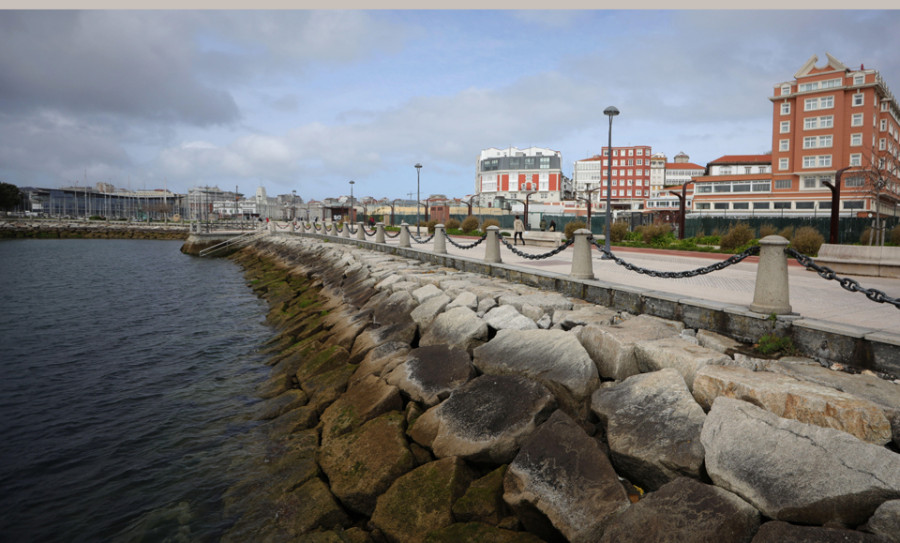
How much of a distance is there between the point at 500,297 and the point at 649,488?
4.15 metres

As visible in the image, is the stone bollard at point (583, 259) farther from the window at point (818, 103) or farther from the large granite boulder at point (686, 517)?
the window at point (818, 103)

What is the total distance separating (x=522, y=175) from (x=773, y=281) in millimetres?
106658

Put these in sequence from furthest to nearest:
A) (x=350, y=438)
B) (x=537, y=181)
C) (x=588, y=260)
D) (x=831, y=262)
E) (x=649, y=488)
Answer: (x=537, y=181) → (x=831, y=262) → (x=588, y=260) → (x=350, y=438) → (x=649, y=488)

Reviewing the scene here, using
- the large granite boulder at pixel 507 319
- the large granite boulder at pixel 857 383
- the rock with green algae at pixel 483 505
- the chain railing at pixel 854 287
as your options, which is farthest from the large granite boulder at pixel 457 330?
the chain railing at pixel 854 287

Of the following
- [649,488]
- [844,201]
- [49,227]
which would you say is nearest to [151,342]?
[649,488]

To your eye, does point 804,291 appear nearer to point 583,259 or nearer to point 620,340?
point 583,259

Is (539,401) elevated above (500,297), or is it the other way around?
(500,297)

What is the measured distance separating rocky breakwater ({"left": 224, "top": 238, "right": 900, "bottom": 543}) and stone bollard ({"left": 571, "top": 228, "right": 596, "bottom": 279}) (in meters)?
1.11

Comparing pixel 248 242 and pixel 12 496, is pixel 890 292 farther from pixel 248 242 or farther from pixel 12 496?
pixel 248 242

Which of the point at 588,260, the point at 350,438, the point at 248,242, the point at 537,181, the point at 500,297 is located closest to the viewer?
the point at 350,438

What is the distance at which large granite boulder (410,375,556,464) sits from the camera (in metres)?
4.21

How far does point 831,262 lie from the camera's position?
11.2 metres

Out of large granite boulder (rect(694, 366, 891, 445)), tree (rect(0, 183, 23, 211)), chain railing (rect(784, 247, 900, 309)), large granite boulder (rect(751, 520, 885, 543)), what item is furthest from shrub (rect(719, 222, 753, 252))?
tree (rect(0, 183, 23, 211))

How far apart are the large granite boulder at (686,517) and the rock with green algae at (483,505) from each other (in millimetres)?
906
